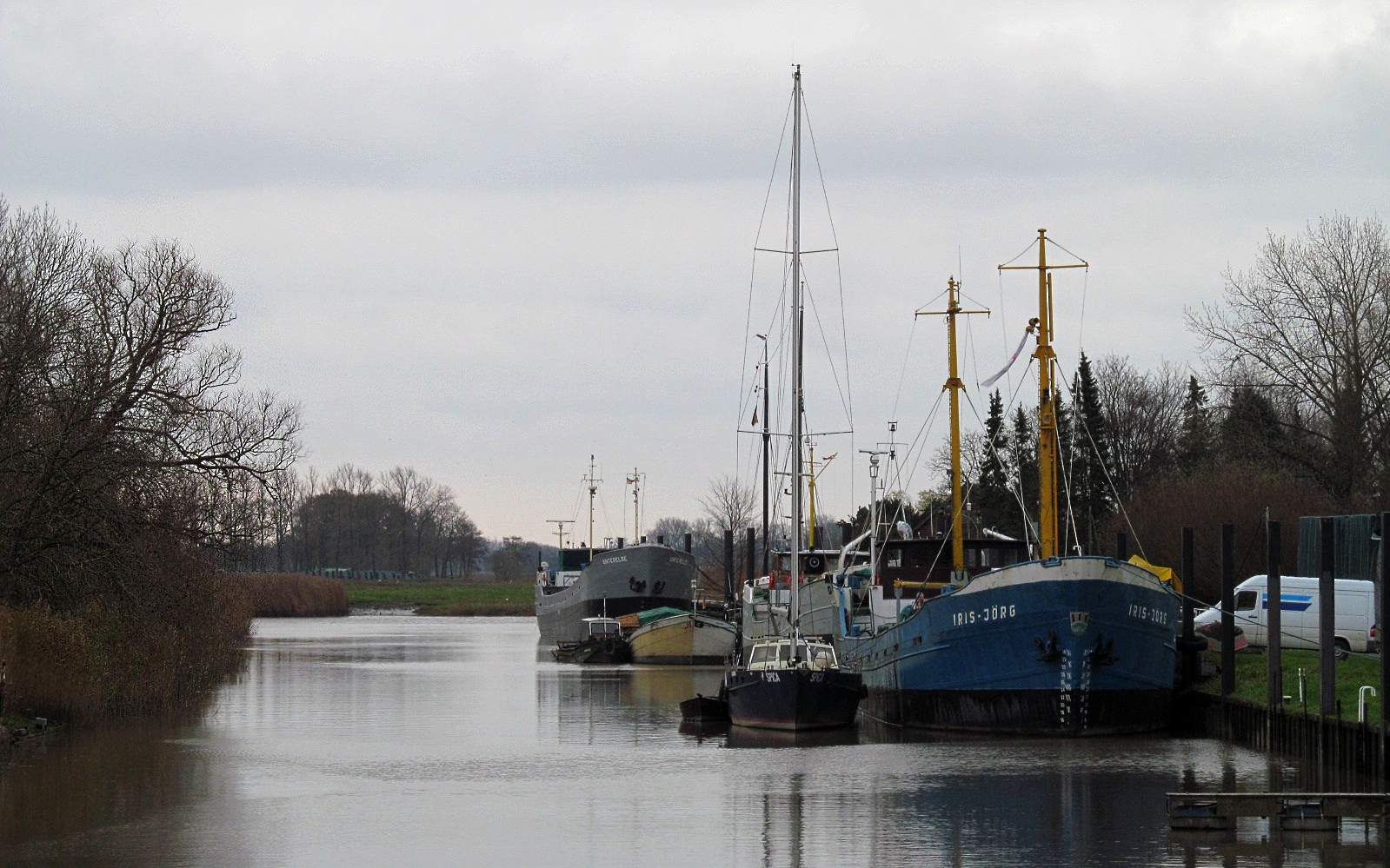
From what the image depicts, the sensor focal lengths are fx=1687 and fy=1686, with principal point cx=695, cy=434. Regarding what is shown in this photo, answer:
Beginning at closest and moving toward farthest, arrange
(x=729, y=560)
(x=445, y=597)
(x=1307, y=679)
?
(x=1307, y=679)
(x=729, y=560)
(x=445, y=597)

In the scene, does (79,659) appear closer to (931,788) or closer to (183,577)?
(183,577)

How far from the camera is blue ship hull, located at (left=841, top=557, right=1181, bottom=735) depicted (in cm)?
3119

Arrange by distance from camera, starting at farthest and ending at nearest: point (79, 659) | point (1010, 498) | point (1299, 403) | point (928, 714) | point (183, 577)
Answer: point (1010, 498) < point (1299, 403) < point (183, 577) < point (928, 714) < point (79, 659)

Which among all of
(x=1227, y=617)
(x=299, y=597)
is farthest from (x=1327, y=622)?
(x=299, y=597)

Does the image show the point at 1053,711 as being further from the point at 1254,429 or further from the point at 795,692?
the point at 1254,429

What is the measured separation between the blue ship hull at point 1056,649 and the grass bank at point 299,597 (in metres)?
84.9

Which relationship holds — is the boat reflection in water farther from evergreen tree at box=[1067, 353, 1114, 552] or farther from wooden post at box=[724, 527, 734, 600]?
evergreen tree at box=[1067, 353, 1114, 552]

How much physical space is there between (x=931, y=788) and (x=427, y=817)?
7614 mm

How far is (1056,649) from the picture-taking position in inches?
1233

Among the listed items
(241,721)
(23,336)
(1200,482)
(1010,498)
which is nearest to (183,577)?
(241,721)

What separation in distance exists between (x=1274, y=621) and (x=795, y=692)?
357 inches

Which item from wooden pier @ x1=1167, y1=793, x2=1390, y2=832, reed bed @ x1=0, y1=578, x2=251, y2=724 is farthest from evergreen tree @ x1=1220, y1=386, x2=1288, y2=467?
wooden pier @ x1=1167, y1=793, x2=1390, y2=832

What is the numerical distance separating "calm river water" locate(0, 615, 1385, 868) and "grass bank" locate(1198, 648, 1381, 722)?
1.40m

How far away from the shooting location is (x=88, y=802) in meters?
23.7
